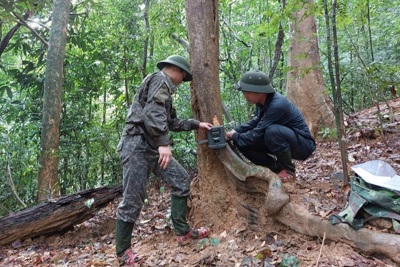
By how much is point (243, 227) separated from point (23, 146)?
18.0ft

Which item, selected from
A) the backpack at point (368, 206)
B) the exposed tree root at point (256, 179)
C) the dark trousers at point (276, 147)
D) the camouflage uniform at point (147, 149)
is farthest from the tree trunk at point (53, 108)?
the backpack at point (368, 206)

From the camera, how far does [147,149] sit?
3.72 m

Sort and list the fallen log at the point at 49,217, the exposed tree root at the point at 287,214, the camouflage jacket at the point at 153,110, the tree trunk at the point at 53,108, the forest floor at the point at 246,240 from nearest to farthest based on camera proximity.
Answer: the exposed tree root at the point at 287,214, the forest floor at the point at 246,240, the camouflage jacket at the point at 153,110, the fallen log at the point at 49,217, the tree trunk at the point at 53,108

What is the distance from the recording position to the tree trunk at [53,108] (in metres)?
6.35

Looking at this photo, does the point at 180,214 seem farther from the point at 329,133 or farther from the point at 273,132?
the point at 329,133

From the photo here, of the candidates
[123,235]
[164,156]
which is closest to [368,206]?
[164,156]

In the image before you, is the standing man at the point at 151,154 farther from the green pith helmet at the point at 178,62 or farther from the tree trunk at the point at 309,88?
the tree trunk at the point at 309,88

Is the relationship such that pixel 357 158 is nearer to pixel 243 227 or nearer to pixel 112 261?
pixel 243 227

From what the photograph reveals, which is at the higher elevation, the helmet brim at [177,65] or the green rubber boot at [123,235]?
the helmet brim at [177,65]

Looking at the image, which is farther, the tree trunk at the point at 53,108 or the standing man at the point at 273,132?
the tree trunk at the point at 53,108

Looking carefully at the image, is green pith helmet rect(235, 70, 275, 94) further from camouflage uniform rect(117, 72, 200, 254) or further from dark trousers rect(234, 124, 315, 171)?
camouflage uniform rect(117, 72, 200, 254)

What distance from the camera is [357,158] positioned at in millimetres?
5223

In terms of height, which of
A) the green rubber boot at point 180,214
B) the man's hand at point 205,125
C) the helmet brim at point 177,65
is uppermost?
the helmet brim at point 177,65

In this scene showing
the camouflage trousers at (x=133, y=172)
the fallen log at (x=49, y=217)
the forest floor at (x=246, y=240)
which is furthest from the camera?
the fallen log at (x=49, y=217)
